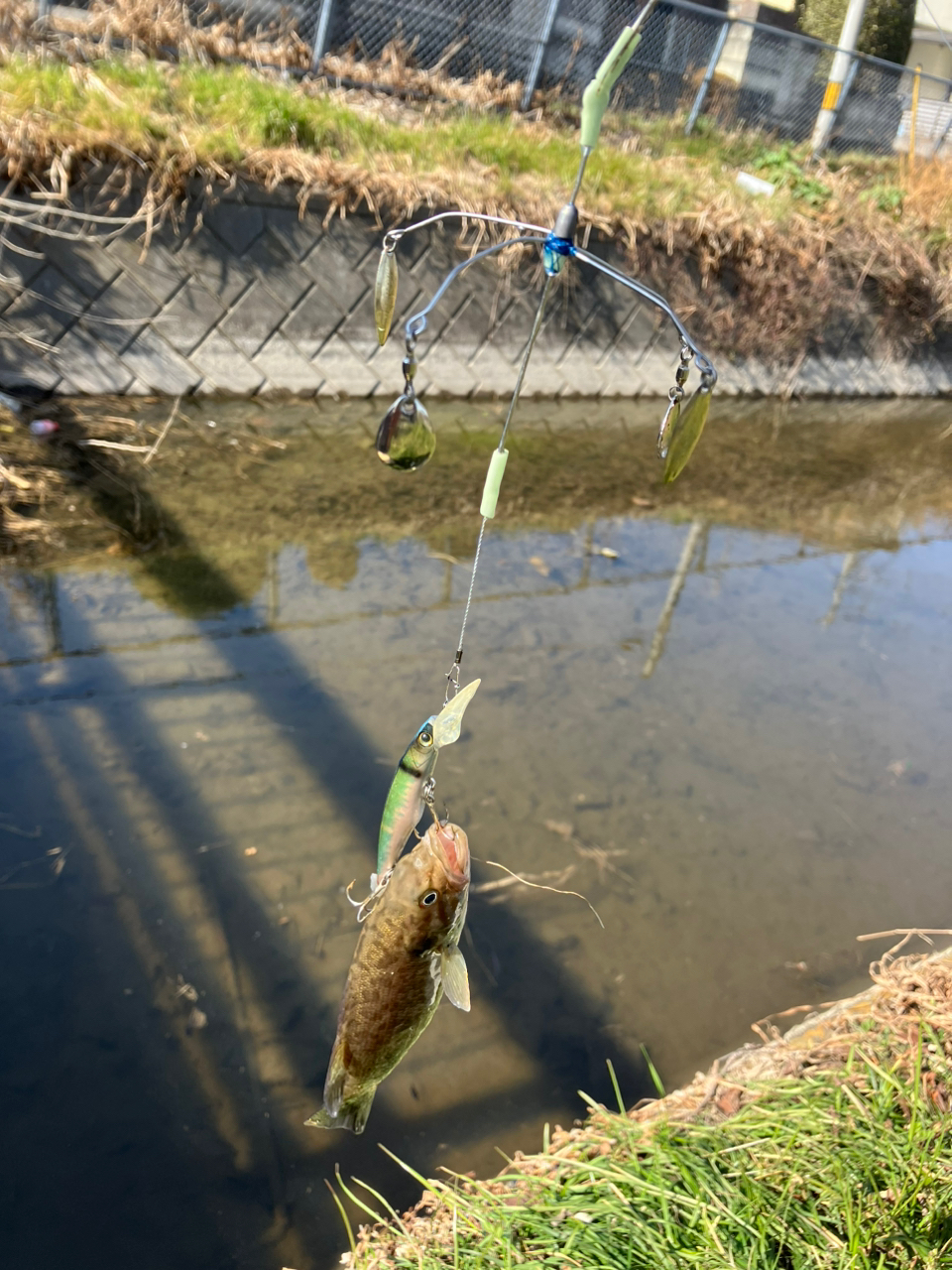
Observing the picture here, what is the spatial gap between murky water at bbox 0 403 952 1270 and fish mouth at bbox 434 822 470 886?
144 centimetres

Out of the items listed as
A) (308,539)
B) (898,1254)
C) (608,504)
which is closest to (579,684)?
(308,539)

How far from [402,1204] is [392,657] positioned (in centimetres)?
241

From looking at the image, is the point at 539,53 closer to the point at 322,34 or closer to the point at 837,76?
the point at 322,34

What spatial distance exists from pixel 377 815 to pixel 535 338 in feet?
7.21

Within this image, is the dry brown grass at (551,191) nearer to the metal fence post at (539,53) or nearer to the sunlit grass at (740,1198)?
the metal fence post at (539,53)

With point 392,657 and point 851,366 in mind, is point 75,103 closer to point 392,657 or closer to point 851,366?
point 392,657

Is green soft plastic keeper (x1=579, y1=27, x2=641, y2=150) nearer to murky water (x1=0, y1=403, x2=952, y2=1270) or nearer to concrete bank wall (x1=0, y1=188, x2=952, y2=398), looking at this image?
murky water (x1=0, y1=403, x2=952, y2=1270)

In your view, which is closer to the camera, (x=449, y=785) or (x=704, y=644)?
(x=449, y=785)

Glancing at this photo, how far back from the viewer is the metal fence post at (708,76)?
9820mm

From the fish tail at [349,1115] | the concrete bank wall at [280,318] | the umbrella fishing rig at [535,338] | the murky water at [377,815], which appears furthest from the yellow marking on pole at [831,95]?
the fish tail at [349,1115]

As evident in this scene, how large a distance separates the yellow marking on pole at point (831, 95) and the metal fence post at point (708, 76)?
1974 mm

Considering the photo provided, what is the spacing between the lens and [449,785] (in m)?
3.64

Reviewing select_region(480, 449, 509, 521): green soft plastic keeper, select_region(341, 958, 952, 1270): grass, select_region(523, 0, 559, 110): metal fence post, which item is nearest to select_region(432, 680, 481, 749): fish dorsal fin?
select_region(480, 449, 509, 521): green soft plastic keeper

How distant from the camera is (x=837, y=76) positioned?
11.1 meters
